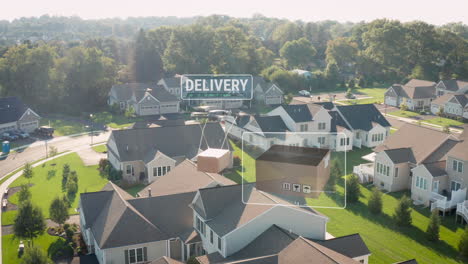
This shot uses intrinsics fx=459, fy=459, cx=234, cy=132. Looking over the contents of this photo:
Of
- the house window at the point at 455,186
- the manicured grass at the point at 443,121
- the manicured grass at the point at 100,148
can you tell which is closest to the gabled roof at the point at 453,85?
the manicured grass at the point at 443,121

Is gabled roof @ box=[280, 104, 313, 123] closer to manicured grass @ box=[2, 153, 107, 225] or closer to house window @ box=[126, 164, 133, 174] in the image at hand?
house window @ box=[126, 164, 133, 174]

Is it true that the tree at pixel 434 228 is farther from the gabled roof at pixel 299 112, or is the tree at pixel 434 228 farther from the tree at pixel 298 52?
the tree at pixel 298 52

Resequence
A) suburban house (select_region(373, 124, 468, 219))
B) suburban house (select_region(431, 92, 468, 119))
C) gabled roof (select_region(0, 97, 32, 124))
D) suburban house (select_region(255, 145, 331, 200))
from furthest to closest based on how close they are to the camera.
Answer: suburban house (select_region(431, 92, 468, 119))
gabled roof (select_region(0, 97, 32, 124))
suburban house (select_region(373, 124, 468, 219))
suburban house (select_region(255, 145, 331, 200))

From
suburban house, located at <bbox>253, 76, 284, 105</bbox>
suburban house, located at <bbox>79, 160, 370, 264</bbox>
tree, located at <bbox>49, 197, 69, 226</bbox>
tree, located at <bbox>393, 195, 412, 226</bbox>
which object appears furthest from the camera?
suburban house, located at <bbox>253, 76, 284, 105</bbox>

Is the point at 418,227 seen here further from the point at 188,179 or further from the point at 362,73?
the point at 362,73

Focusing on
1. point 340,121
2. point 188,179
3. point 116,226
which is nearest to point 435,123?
point 340,121

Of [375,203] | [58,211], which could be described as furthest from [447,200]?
[58,211]

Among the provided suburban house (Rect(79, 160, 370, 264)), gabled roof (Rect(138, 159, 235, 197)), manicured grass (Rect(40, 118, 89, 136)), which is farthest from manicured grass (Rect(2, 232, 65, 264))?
manicured grass (Rect(40, 118, 89, 136))
